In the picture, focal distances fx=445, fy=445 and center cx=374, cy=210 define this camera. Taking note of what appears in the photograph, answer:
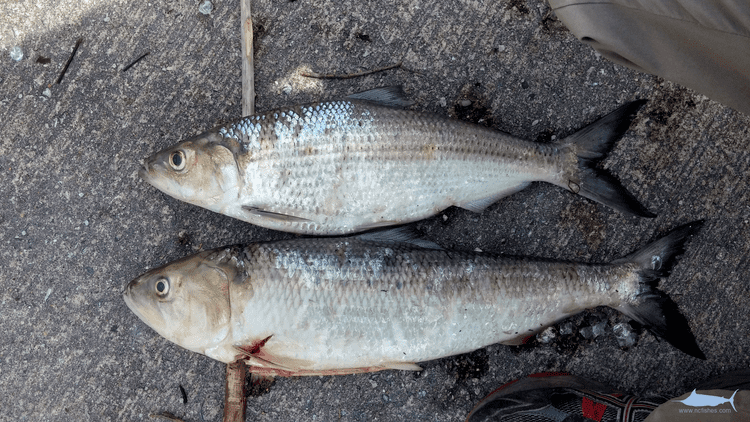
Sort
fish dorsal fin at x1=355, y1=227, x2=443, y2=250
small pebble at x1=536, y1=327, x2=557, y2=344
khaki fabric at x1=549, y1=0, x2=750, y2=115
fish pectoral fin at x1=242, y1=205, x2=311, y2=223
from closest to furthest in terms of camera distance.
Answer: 1. khaki fabric at x1=549, y1=0, x2=750, y2=115
2. fish pectoral fin at x1=242, y1=205, x2=311, y2=223
3. fish dorsal fin at x1=355, y1=227, x2=443, y2=250
4. small pebble at x1=536, y1=327, x2=557, y2=344

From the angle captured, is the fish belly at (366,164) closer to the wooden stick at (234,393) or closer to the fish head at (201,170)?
the fish head at (201,170)

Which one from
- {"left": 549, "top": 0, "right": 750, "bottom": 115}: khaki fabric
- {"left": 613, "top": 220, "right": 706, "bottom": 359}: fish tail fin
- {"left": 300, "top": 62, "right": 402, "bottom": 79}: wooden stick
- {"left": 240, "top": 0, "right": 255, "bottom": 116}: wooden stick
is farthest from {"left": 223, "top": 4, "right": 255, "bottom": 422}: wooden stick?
{"left": 613, "top": 220, "right": 706, "bottom": 359}: fish tail fin

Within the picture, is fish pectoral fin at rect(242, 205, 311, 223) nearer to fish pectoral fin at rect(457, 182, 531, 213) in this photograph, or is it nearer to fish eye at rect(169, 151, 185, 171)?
fish eye at rect(169, 151, 185, 171)

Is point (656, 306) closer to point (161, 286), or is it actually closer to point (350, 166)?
point (350, 166)

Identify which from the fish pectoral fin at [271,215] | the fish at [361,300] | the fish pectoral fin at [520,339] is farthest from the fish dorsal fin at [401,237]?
the fish pectoral fin at [520,339]

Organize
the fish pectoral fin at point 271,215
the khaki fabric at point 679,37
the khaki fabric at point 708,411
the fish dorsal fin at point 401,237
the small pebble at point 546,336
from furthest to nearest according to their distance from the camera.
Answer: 1. the small pebble at point 546,336
2. the fish dorsal fin at point 401,237
3. the fish pectoral fin at point 271,215
4. the khaki fabric at point 708,411
5. the khaki fabric at point 679,37

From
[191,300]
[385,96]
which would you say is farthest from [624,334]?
[191,300]

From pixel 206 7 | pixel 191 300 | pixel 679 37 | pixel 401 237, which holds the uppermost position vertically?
pixel 206 7
